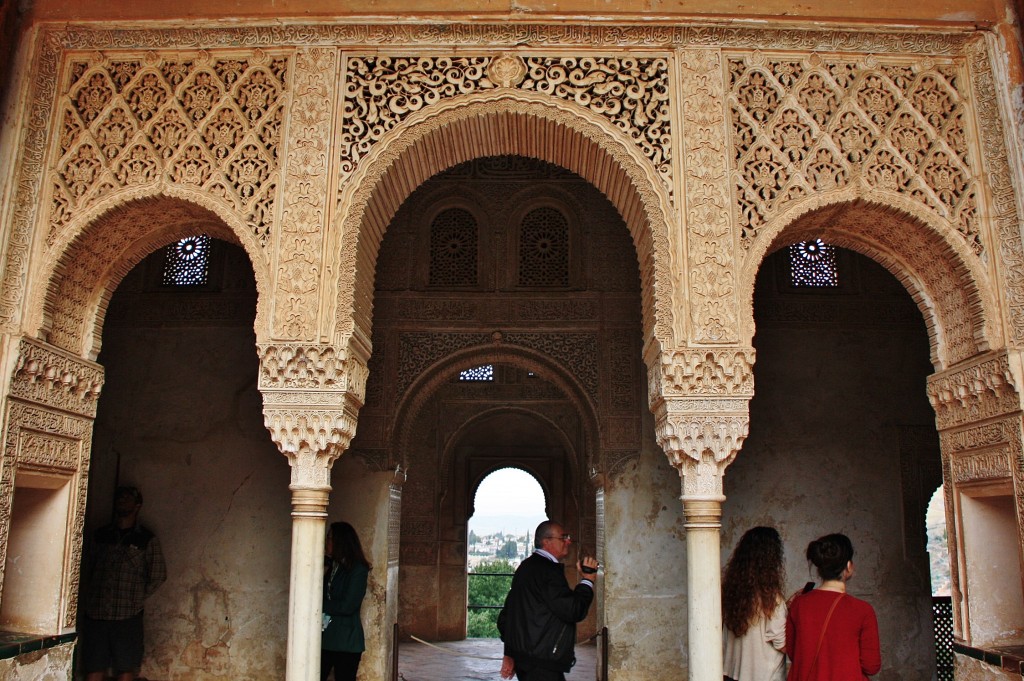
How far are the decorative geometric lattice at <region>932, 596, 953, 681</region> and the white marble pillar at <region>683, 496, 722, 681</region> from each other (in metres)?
4.13

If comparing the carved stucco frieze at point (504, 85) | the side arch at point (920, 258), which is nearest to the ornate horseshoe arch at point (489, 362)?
the side arch at point (920, 258)

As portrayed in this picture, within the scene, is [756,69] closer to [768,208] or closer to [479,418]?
[768,208]

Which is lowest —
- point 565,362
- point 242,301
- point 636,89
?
point 565,362

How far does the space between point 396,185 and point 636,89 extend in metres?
1.56

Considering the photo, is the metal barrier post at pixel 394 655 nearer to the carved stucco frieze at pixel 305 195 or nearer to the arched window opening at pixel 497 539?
the arched window opening at pixel 497 539

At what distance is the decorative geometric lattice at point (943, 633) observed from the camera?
25.0ft

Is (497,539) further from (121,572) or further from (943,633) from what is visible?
(121,572)

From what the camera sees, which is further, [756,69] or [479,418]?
[479,418]

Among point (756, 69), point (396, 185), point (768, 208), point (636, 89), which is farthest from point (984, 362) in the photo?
point (396, 185)

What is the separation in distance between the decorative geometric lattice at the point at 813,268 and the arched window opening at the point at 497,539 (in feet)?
13.5

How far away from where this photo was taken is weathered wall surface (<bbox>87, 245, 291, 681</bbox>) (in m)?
7.36

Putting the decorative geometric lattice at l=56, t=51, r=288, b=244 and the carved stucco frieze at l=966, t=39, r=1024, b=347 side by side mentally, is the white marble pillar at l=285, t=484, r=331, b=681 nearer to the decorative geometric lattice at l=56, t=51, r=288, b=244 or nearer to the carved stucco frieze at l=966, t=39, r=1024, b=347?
the decorative geometric lattice at l=56, t=51, r=288, b=244

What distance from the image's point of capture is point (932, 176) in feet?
16.3

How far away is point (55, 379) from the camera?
193 inches
